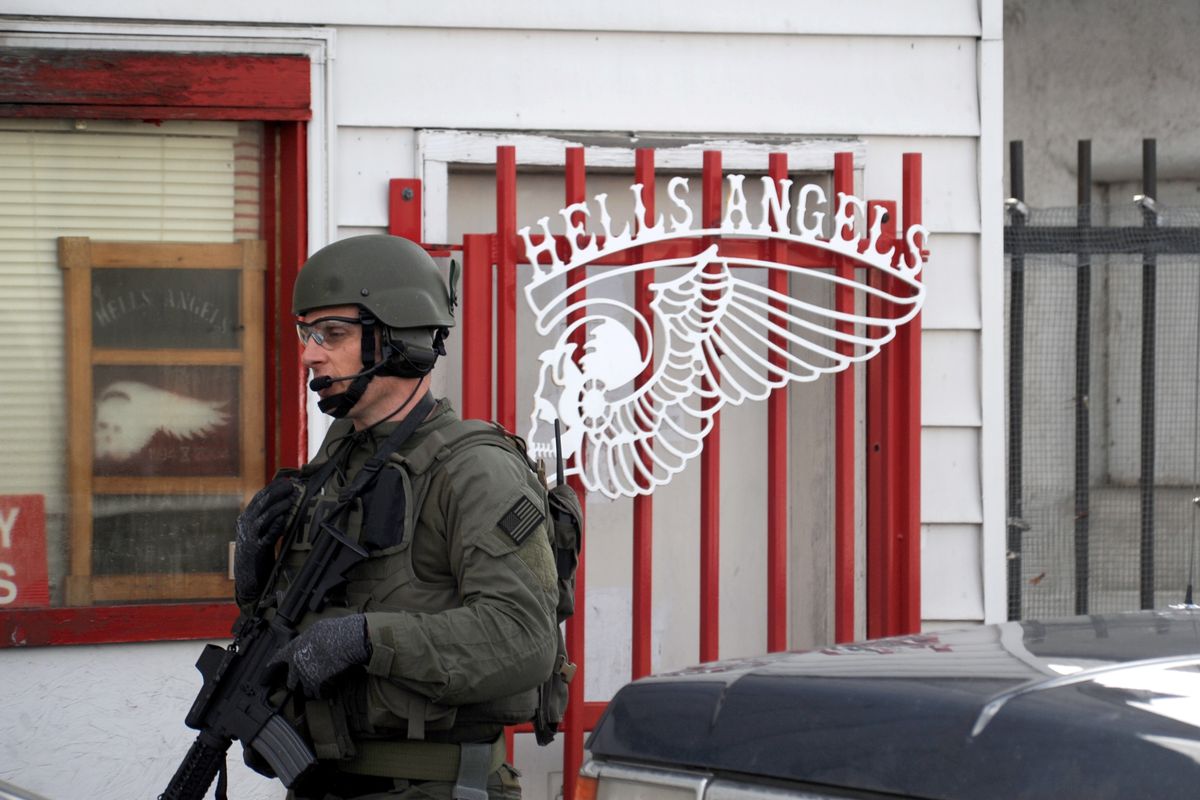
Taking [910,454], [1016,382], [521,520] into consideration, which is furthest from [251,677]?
[1016,382]

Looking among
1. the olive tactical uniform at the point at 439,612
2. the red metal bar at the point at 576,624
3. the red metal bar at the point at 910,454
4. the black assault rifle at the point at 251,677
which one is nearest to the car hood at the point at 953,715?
the olive tactical uniform at the point at 439,612

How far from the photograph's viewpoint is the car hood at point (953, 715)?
Answer: 1.55 meters

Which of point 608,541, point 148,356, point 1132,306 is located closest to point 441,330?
point 148,356

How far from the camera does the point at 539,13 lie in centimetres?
431

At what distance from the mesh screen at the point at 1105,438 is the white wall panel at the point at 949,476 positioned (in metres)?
0.70

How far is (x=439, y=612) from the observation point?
2.54m

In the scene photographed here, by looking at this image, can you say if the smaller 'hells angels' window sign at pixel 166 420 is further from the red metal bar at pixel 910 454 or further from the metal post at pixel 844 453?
the red metal bar at pixel 910 454

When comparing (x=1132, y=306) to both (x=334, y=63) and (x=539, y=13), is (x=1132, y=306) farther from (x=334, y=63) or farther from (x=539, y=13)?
(x=334, y=63)

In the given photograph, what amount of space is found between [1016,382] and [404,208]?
91.9 inches

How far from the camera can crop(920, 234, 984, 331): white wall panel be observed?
177 inches

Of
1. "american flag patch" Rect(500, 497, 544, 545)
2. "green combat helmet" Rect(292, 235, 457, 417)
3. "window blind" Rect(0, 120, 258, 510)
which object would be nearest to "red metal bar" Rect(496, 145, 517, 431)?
"window blind" Rect(0, 120, 258, 510)

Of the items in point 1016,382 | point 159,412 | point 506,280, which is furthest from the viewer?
point 1016,382

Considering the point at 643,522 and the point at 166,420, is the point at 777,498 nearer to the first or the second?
the point at 643,522

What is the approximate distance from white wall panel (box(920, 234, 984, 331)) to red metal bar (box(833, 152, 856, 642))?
326 mm
